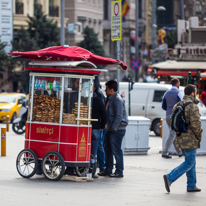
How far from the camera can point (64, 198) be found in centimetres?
872

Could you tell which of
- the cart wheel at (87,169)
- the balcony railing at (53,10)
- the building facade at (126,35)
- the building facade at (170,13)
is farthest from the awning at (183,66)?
the building facade at (170,13)

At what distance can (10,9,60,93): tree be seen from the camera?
157ft

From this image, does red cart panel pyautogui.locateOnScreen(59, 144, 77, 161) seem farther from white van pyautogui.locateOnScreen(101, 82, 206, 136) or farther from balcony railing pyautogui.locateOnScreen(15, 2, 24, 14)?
balcony railing pyautogui.locateOnScreen(15, 2, 24, 14)

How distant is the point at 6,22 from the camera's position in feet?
159

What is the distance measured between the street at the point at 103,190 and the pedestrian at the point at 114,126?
0.30 meters

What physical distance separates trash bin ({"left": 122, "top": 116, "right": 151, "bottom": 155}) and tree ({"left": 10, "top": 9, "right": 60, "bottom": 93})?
109 feet

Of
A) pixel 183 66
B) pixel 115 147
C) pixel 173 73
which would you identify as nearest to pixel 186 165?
pixel 115 147

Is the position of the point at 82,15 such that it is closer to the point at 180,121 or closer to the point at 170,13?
the point at 170,13

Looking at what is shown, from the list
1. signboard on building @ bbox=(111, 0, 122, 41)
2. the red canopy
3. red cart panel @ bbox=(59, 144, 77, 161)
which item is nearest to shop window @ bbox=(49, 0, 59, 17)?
signboard on building @ bbox=(111, 0, 122, 41)

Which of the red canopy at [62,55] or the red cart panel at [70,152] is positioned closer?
the red canopy at [62,55]

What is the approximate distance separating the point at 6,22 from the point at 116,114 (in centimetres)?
3903

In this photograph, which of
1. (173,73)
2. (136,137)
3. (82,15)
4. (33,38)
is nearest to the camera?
(136,137)

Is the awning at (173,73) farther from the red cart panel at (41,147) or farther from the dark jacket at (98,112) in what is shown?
the red cart panel at (41,147)

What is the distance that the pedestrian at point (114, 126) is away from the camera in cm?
1084
